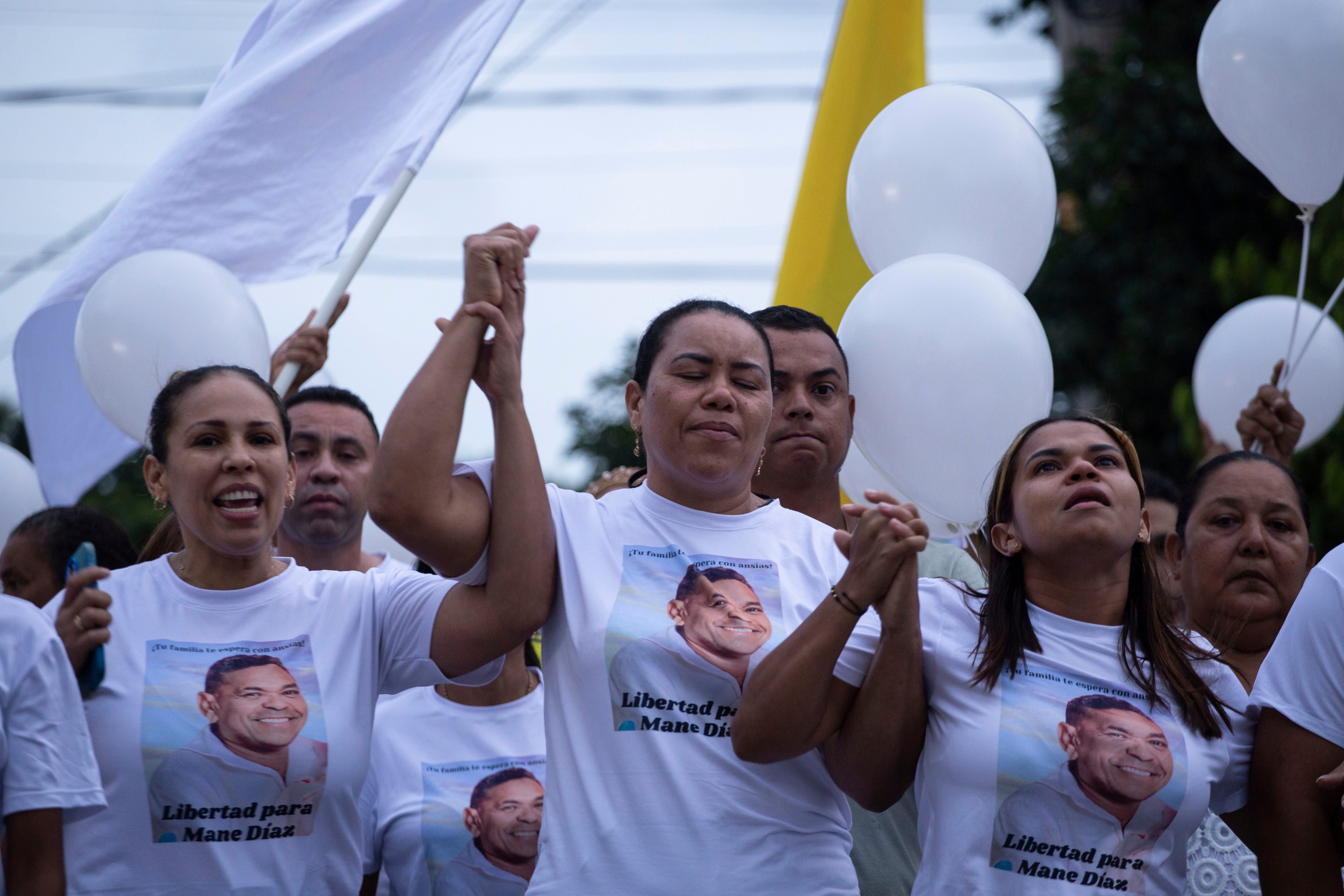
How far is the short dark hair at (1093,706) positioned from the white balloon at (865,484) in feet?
3.63

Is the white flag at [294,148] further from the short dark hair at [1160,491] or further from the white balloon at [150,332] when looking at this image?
the short dark hair at [1160,491]

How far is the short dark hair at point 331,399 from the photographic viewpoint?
4402mm

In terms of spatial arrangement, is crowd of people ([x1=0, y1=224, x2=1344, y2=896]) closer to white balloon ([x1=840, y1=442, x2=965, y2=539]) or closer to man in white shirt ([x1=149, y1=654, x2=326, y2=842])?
man in white shirt ([x1=149, y1=654, x2=326, y2=842])

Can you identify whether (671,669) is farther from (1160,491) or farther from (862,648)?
(1160,491)

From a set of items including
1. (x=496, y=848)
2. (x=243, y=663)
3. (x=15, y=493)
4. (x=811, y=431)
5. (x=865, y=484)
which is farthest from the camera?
(x=15, y=493)

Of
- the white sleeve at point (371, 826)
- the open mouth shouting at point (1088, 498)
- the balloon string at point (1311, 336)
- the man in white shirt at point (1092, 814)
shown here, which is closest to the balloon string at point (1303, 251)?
the balloon string at point (1311, 336)

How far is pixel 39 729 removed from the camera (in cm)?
254

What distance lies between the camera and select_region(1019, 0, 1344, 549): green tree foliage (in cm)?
1005

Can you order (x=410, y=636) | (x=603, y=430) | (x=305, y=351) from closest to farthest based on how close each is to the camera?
(x=410, y=636) < (x=305, y=351) < (x=603, y=430)

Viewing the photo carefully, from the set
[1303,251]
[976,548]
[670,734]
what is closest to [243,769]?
[670,734]

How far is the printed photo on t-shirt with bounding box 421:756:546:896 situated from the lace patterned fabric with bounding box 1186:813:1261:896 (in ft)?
5.30

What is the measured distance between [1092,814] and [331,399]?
2795 mm

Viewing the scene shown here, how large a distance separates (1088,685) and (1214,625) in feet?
3.65

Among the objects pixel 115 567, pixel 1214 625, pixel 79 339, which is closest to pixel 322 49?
pixel 79 339
